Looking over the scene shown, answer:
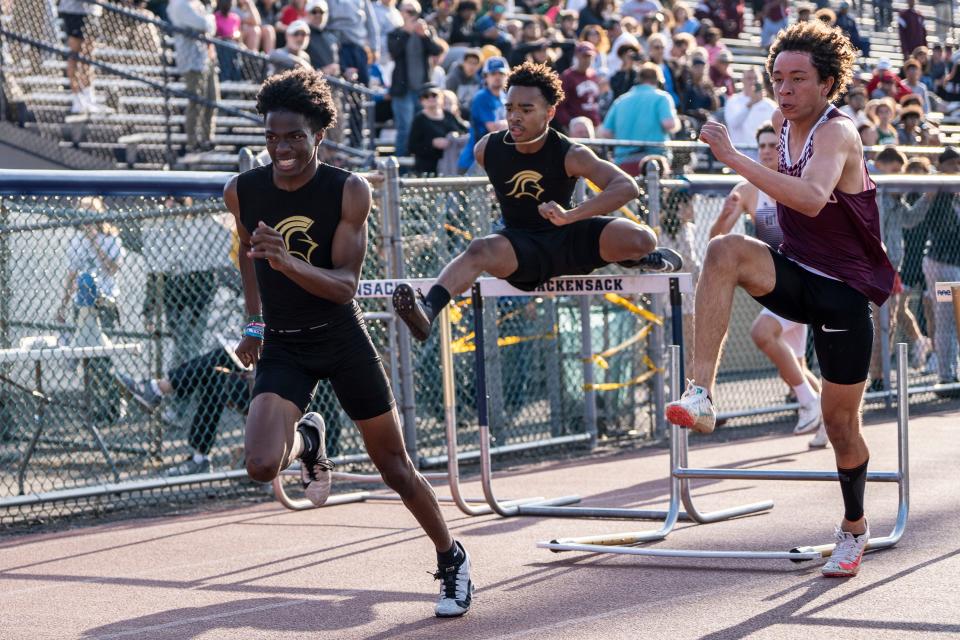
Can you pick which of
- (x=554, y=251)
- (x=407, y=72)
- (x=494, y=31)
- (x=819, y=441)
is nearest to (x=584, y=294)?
(x=554, y=251)

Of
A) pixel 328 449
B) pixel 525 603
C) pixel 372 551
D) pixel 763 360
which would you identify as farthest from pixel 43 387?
pixel 763 360

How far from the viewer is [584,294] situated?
8109 mm

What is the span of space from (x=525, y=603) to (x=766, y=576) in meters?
1.14

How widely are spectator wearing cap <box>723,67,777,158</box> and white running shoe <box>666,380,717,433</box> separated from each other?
10495 mm

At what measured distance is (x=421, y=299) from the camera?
7547 millimetres

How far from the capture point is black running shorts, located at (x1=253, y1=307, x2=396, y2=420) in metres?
5.96

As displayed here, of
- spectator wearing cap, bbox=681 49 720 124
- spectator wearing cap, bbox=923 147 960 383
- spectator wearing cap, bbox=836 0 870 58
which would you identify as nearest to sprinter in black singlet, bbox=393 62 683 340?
spectator wearing cap, bbox=923 147 960 383

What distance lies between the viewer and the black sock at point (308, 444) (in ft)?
20.4

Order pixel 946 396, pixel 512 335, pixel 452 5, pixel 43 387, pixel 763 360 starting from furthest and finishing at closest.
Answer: pixel 452 5 → pixel 763 360 → pixel 946 396 → pixel 512 335 → pixel 43 387

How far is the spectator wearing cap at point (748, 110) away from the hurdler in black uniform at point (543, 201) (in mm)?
8288

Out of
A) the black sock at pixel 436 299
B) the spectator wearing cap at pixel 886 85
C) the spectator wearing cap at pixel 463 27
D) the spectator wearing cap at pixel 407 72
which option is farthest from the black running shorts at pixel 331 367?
the spectator wearing cap at pixel 886 85

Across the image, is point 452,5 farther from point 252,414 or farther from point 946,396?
point 252,414

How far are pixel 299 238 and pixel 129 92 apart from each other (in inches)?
430

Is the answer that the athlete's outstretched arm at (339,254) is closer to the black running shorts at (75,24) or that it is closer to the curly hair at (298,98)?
the curly hair at (298,98)
